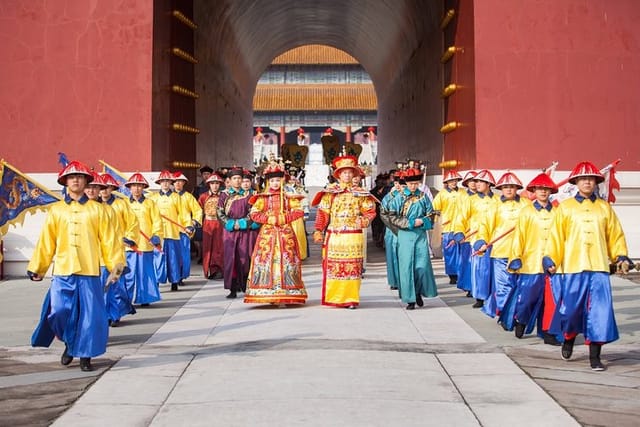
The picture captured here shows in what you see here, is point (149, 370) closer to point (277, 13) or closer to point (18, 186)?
point (18, 186)

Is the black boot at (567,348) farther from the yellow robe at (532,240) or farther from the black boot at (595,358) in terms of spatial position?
the yellow robe at (532,240)

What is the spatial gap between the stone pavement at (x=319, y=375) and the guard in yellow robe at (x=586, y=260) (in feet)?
0.88

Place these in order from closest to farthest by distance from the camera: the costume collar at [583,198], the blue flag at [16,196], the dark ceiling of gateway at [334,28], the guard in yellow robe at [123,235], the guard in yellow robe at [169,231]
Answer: the costume collar at [583,198] < the blue flag at [16,196] < the guard in yellow robe at [123,235] < the guard in yellow robe at [169,231] < the dark ceiling of gateway at [334,28]

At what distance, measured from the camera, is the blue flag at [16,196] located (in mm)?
8188

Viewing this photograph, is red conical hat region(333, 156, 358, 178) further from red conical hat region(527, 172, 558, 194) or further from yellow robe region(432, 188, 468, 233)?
red conical hat region(527, 172, 558, 194)

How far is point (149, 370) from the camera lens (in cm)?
633

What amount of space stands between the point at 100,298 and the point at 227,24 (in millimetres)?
15006

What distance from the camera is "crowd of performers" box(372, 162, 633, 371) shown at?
6562 mm

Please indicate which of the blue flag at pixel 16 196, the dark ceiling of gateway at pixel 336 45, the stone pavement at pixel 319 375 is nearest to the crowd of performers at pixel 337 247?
the stone pavement at pixel 319 375

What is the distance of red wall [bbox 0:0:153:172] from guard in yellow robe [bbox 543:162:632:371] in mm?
7154

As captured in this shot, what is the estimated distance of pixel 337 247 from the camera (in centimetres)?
988

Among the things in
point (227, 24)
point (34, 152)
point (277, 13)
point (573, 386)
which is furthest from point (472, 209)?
point (277, 13)

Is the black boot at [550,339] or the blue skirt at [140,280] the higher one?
the blue skirt at [140,280]

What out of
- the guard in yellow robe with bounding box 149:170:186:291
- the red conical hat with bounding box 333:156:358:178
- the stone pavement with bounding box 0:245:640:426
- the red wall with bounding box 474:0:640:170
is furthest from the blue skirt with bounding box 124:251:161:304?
the red wall with bounding box 474:0:640:170
